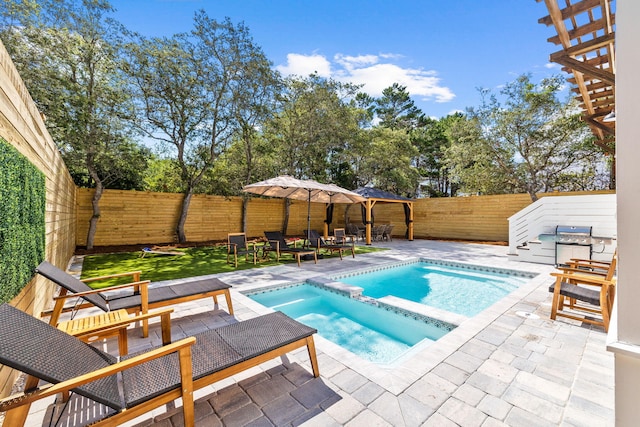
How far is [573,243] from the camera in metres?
7.27

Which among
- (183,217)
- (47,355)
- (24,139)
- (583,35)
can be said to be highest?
(583,35)

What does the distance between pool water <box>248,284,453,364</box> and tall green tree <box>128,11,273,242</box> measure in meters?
8.40

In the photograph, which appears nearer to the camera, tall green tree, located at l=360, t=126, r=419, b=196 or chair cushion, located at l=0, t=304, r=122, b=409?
chair cushion, located at l=0, t=304, r=122, b=409

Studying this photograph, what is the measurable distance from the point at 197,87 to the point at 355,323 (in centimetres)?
1075

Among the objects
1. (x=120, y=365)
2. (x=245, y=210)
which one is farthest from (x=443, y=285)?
(x=245, y=210)

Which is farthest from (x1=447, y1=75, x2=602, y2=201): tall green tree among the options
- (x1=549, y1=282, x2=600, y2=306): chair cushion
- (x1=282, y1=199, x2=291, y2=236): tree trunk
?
→ (x1=549, y1=282, x2=600, y2=306): chair cushion

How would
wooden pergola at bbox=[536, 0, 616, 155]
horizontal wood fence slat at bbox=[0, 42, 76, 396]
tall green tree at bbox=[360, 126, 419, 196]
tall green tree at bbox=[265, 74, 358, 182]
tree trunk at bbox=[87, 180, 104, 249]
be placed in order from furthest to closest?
tall green tree at bbox=[360, 126, 419, 196] → tall green tree at bbox=[265, 74, 358, 182] → tree trunk at bbox=[87, 180, 104, 249] → wooden pergola at bbox=[536, 0, 616, 155] → horizontal wood fence slat at bbox=[0, 42, 76, 396]

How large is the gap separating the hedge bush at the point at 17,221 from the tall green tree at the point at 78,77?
285 inches

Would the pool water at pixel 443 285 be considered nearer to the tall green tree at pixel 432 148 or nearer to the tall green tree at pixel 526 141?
the tall green tree at pixel 526 141

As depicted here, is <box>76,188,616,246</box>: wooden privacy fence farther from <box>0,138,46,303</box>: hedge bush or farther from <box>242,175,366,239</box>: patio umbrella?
<box>0,138,46,303</box>: hedge bush

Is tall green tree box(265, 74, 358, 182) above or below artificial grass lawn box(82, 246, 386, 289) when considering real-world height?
above

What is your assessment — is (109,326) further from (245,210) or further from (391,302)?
(245,210)

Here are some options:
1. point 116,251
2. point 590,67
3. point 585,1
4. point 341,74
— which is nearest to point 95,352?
point 585,1

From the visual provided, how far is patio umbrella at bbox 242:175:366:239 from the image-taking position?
25.0ft
